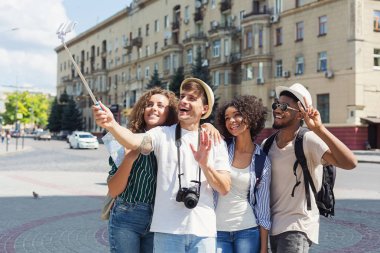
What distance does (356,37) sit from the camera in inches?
1419

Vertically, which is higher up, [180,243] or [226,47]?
[226,47]

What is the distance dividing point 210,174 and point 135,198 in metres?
0.60

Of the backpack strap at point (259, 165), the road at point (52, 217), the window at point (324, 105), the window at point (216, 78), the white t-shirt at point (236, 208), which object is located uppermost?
the window at point (216, 78)

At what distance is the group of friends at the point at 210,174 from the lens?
3166mm

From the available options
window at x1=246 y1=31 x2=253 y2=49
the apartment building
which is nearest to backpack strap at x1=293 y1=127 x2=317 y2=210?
the apartment building

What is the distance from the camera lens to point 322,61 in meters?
38.9

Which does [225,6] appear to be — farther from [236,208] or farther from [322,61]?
[236,208]

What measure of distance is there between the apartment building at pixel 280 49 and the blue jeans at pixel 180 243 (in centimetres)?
2432

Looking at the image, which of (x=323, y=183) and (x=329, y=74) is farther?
(x=329, y=74)

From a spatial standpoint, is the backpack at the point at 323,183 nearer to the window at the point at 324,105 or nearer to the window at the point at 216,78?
the window at the point at 324,105

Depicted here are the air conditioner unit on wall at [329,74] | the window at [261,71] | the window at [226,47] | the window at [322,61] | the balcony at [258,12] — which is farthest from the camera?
the window at [226,47]

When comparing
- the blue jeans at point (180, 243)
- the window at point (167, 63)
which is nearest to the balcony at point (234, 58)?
the window at point (167, 63)

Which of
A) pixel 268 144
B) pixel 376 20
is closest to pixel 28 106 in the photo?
pixel 376 20

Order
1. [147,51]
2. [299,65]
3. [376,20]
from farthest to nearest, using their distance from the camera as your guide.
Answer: [147,51], [299,65], [376,20]
